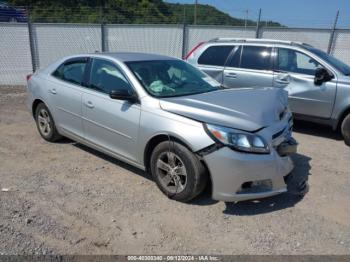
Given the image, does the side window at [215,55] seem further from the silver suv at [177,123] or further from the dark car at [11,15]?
the dark car at [11,15]

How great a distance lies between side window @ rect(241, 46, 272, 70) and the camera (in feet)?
22.5

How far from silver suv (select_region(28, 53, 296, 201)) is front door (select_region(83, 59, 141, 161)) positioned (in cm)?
1

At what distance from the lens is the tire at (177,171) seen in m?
3.55

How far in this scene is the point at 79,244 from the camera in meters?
3.12

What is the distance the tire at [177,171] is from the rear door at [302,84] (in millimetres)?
3636

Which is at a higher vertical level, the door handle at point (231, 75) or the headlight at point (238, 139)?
the headlight at point (238, 139)

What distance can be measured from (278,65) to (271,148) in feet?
12.0

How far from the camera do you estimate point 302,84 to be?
642 cm

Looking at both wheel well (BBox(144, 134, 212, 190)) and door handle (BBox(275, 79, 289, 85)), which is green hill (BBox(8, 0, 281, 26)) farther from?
wheel well (BBox(144, 134, 212, 190))

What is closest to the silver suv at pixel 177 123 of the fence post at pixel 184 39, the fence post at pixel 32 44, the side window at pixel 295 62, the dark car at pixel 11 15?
the side window at pixel 295 62

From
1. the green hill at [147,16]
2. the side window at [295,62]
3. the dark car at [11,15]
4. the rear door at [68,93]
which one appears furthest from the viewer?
the green hill at [147,16]

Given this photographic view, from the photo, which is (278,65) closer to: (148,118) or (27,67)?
(148,118)

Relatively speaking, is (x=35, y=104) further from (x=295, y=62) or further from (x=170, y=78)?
(x=295, y=62)

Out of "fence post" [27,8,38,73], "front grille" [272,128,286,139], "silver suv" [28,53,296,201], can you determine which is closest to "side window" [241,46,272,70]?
"silver suv" [28,53,296,201]
